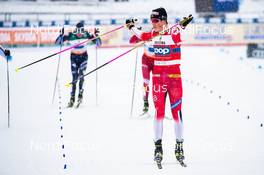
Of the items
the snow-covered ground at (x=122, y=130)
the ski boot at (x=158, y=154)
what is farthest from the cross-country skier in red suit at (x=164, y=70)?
the snow-covered ground at (x=122, y=130)

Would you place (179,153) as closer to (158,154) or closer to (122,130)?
(158,154)

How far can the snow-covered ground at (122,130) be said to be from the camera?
21.6 feet

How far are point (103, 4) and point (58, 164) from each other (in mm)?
26192

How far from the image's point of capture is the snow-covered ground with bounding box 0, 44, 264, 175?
659 cm

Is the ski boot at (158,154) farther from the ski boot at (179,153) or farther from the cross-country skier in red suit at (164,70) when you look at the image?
the ski boot at (179,153)

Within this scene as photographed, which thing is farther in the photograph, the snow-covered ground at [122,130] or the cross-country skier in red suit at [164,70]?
the snow-covered ground at [122,130]

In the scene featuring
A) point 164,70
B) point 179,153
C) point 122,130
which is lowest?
point 122,130

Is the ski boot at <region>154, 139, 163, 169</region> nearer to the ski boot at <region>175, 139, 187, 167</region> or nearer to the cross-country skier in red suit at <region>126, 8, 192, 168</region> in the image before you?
the cross-country skier in red suit at <region>126, 8, 192, 168</region>

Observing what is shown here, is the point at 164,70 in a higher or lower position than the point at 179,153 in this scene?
higher

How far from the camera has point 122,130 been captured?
8.87 m

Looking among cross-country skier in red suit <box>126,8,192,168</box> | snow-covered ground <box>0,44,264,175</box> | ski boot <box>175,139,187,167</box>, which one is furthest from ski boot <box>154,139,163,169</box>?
ski boot <box>175,139,187,167</box>

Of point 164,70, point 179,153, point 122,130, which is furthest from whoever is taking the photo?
point 122,130

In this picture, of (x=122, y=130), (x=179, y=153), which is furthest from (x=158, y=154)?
(x=122, y=130)

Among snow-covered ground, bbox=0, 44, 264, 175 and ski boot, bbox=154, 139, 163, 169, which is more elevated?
ski boot, bbox=154, 139, 163, 169
